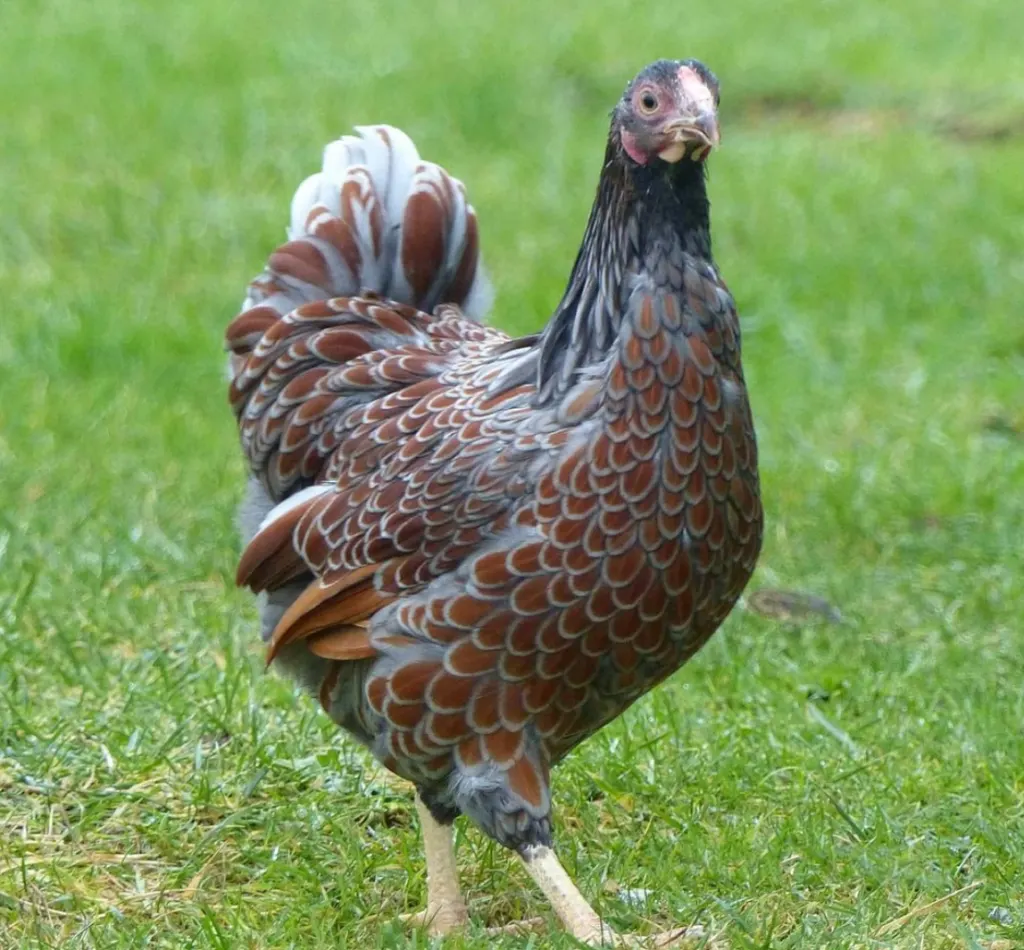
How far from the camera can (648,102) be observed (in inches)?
126

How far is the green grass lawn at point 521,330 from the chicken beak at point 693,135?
4.71 feet

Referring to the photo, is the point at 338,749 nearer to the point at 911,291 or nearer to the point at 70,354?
the point at 70,354

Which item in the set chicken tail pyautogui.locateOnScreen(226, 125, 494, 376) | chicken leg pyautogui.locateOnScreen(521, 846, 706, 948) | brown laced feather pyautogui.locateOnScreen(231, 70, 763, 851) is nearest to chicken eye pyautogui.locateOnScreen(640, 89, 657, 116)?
brown laced feather pyautogui.locateOnScreen(231, 70, 763, 851)

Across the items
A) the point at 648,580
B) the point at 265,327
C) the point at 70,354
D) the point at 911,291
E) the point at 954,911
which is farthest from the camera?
the point at 911,291

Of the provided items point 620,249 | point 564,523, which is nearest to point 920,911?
point 564,523

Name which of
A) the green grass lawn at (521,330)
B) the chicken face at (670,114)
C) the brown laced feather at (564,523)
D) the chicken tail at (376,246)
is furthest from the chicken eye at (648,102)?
the green grass lawn at (521,330)

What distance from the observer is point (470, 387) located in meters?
3.58

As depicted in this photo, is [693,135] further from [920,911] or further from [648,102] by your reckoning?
[920,911]

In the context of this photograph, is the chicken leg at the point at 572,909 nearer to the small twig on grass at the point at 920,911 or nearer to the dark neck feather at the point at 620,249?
the small twig on grass at the point at 920,911

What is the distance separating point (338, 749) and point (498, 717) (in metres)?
1.00

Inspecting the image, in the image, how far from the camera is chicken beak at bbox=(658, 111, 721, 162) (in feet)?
10.3

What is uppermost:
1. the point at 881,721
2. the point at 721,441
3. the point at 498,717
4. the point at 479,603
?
the point at 721,441

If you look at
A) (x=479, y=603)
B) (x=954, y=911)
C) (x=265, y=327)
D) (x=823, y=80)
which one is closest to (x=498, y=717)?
(x=479, y=603)

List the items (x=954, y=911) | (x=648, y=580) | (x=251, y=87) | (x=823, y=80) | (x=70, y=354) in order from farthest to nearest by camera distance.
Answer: (x=823, y=80) < (x=251, y=87) < (x=70, y=354) < (x=954, y=911) < (x=648, y=580)
